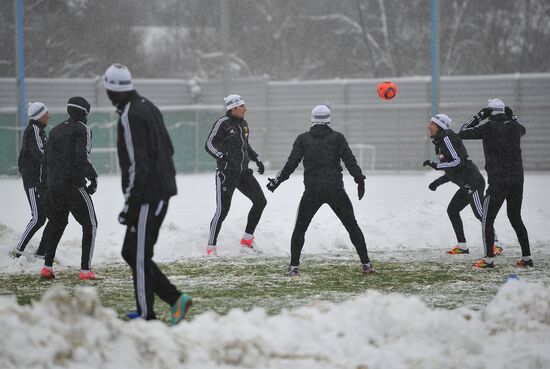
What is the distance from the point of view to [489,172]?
33.6 feet

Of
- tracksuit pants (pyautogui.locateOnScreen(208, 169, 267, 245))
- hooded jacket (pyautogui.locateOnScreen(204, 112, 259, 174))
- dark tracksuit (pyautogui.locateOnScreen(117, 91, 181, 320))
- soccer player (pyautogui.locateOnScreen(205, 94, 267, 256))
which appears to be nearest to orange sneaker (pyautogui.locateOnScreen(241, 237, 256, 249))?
soccer player (pyautogui.locateOnScreen(205, 94, 267, 256))

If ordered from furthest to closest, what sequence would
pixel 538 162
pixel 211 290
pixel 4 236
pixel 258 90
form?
pixel 258 90, pixel 538 162, pixel 4 236, pixel 211 290

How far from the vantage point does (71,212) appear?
31.9ft

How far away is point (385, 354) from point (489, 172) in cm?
511

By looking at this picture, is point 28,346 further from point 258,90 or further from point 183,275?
point 258,90

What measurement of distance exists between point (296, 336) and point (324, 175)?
4.16 metres

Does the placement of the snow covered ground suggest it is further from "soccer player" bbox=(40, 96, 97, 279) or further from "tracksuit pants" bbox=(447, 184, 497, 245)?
"soccer player" bbox=(40, 96, 97, 279)

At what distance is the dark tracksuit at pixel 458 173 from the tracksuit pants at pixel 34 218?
4.55 m

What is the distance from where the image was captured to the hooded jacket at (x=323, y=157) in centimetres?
974

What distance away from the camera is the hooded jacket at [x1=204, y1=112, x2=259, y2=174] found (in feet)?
39.7

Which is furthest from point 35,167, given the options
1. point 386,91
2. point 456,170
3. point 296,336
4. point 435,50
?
point 435,50

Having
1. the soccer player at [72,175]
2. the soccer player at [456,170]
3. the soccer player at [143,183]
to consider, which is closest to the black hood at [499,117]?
the soccer player at [456,170]

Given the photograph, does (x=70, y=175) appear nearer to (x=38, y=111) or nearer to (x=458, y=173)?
(x=38, y=111)

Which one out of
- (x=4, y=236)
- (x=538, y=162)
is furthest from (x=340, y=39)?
(x=4, y=236)
